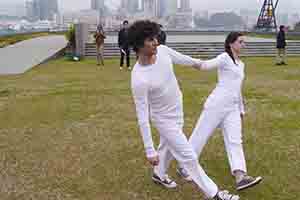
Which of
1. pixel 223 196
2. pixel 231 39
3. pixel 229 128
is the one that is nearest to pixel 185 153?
pixel 223 196

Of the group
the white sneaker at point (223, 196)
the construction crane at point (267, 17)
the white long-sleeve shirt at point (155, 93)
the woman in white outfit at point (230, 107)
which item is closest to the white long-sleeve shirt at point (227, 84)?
the woman in white outfit at point (230, 107)

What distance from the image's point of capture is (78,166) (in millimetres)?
4941

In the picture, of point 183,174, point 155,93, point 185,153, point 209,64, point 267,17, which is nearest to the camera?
point 155,93

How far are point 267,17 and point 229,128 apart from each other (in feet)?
150

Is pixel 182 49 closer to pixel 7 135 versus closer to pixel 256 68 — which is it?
pixel 256 68

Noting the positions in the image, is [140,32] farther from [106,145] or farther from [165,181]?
[106,145]

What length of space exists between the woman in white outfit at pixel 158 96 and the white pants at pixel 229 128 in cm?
46

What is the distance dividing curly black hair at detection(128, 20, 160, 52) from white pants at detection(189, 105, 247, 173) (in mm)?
1115

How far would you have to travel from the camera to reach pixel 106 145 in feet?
18.7

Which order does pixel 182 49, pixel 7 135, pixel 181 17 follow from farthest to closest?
pixel 181 17
pixel 182 49
pixel 7 135

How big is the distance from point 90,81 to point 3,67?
16.0 ft

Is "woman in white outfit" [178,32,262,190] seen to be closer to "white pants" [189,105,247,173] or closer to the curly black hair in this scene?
"white pants" [189,105,247,173]

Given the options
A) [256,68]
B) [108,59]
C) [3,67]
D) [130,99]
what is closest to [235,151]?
[130,99]

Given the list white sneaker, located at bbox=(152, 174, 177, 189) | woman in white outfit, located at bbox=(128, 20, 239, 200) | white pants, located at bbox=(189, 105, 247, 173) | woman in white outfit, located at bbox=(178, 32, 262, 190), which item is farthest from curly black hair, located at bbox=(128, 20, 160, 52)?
white sneaker, located at bbox=(152, 174, 177, 189)
